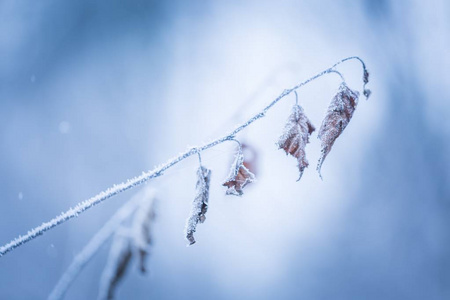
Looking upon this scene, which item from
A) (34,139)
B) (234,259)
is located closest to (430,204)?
(234,259)

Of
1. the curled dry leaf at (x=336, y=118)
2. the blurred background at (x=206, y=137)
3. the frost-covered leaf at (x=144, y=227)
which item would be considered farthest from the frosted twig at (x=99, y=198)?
the blurred background at (x=206, y=137)

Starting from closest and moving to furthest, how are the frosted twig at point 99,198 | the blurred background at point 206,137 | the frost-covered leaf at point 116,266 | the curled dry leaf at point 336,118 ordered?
the frost-covered leaf at point 116,266
the frosted twig at point 99,198
the curled dry leaf at point 336,118
the blurred background at point 206,137

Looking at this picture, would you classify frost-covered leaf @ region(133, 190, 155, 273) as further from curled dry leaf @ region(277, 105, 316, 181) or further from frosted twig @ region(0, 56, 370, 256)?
curled dry leaf @ region(277, 105, 316, 181)

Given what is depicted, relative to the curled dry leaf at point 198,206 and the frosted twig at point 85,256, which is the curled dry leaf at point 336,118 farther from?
the frosted twig at point 85,256

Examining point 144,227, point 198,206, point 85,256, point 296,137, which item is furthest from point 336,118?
point 85,256

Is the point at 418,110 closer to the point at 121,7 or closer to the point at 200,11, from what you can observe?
the point at 200,11
